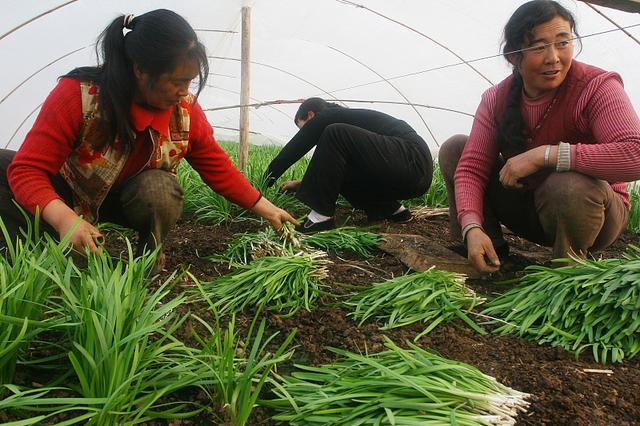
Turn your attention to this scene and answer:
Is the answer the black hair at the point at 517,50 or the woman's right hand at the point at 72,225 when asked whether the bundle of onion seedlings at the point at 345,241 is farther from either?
the woman's right hand at the point at 72,225

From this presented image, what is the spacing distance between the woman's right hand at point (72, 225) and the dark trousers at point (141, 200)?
1.27ft

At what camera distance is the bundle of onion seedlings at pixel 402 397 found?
1147 millimetres

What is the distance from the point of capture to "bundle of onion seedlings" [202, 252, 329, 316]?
1.80m

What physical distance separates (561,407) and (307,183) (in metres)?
1.78

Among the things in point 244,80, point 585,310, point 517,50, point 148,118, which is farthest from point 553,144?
point 244,80

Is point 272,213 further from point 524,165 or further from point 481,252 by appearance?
point 524,165

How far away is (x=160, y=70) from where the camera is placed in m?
1.75

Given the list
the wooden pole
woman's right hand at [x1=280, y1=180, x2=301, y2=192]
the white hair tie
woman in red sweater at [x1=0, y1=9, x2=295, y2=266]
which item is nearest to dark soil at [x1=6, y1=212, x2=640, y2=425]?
woman in red sweater at [x1=0, y1=9, x2=295, y2=266]

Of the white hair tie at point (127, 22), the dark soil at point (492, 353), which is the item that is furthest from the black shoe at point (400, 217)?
the white hair tie at point (127, 22)

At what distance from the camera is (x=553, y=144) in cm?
213

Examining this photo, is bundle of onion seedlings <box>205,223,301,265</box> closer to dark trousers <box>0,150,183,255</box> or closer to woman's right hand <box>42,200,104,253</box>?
dark trousers <box>0,150,183,255</box>

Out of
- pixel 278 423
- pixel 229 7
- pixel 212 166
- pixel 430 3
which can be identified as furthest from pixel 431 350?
pixel 229 7

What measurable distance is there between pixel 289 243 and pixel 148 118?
2.41ft

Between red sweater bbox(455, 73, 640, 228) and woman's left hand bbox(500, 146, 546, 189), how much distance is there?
11cm
